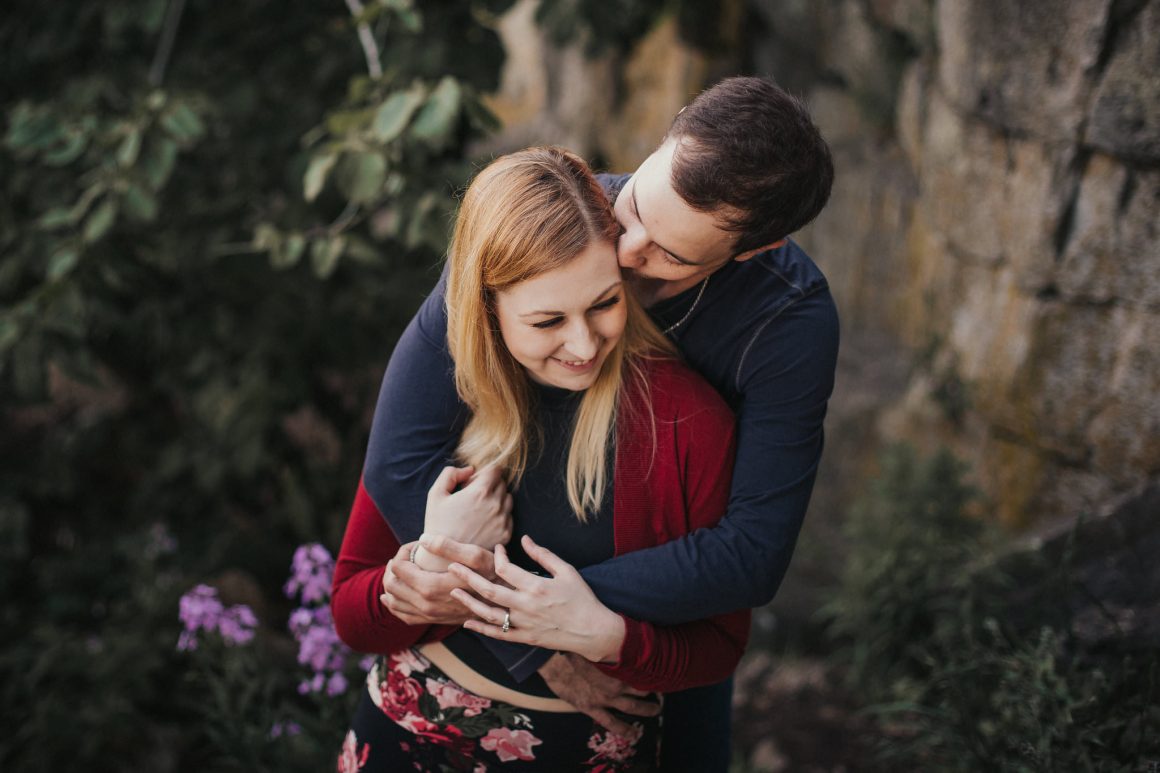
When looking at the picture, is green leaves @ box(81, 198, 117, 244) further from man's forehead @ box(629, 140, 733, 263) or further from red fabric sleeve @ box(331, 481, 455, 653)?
man's forehead @ box(629, 140, 733, 263)

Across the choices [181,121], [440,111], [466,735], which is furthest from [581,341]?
[181,121]

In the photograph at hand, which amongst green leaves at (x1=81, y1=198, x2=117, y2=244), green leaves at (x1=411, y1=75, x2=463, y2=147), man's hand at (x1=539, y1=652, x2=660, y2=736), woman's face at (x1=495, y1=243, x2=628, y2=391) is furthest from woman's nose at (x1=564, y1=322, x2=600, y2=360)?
green leaves at (x1=81, y1=198, x2=117, y2=244)

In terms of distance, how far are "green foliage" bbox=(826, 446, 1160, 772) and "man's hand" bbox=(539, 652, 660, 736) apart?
0.78m

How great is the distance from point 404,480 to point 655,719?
0.58 meters

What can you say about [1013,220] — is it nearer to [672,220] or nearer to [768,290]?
[768,290]

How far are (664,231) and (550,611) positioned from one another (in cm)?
56

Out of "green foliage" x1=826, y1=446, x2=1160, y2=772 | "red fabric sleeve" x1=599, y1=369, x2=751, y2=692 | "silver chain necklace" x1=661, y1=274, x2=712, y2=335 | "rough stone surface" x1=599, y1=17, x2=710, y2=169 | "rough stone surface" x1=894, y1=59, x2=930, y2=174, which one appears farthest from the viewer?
"rough stone surface" x1=599, y1=17, x2=710, y2=169

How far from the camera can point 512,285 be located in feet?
4.38

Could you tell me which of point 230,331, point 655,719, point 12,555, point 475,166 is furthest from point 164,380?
point 655,719

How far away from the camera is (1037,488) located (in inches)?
111

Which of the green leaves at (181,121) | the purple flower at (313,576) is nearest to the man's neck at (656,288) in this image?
the purple flower at (313,576)

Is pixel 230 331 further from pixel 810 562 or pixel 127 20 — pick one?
pixel 810 562

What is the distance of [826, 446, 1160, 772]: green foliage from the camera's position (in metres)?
1.81

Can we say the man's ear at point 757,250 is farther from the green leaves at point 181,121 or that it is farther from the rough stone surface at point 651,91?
the rough stone surface at point 651,91
